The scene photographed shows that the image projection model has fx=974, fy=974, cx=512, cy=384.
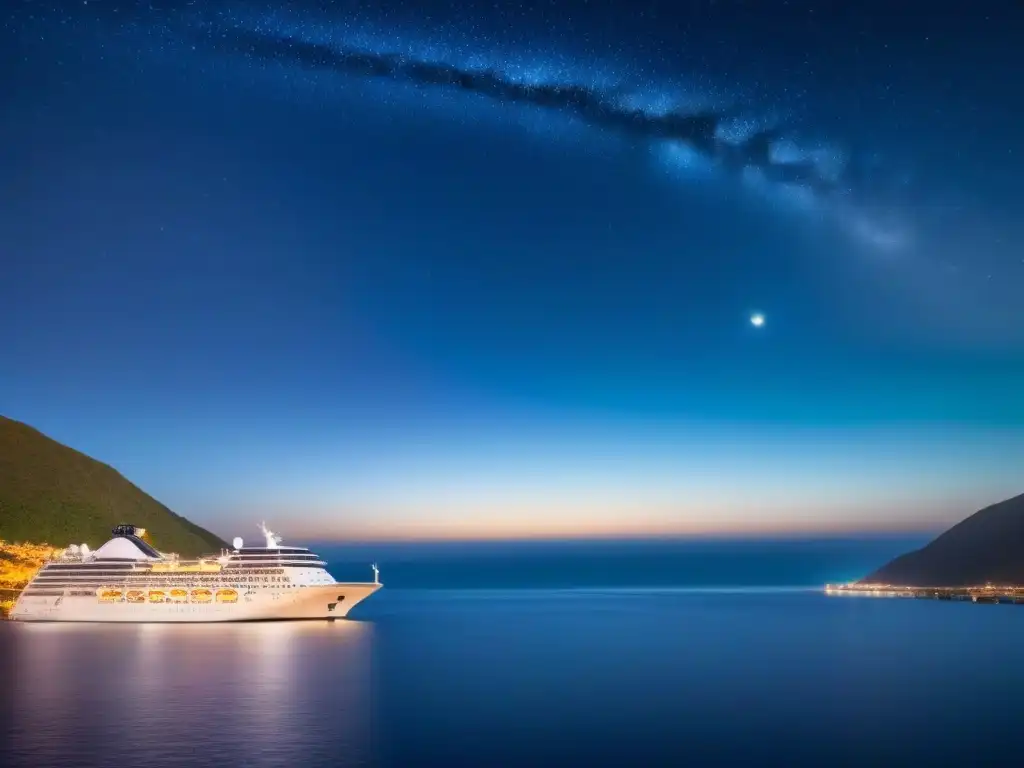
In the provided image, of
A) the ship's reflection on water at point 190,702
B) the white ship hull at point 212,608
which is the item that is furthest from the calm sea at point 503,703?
the white ship hull at point 212,608

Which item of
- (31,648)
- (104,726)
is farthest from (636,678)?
(31,648)

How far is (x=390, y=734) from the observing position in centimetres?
4869

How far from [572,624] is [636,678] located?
100.0 meters

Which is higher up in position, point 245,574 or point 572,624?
point 245,574

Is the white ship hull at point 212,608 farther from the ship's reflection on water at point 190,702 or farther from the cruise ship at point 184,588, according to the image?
the ship's reflection on water at point 190,702

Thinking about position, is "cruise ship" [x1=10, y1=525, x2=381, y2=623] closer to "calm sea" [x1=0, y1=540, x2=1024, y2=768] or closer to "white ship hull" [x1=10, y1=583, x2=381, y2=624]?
"white ship hull" [x1=10, y1=583, x2=381, y2=624]

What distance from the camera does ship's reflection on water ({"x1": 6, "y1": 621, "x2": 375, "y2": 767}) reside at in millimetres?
43312

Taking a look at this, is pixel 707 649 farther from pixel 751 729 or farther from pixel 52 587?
pixel 52 587

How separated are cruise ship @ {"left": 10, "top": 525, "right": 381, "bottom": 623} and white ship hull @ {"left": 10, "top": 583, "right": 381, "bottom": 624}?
0.15m

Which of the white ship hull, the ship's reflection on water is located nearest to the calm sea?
the ship's reflection on water

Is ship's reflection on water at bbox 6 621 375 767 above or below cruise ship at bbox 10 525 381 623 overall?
below

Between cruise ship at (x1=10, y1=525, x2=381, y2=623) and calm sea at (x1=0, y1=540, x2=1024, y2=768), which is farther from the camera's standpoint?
cruise ship at (x1=10, y1=525, x2=381, y2=623)

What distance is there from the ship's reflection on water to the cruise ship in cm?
3219

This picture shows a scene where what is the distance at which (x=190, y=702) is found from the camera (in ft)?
196
